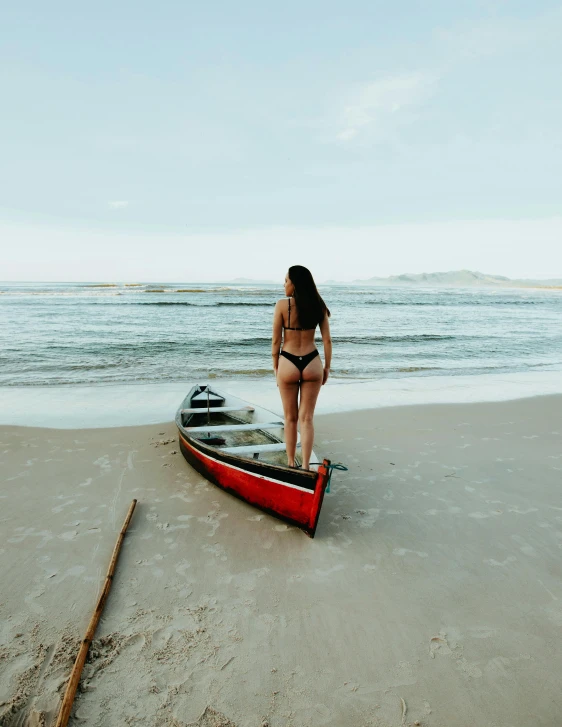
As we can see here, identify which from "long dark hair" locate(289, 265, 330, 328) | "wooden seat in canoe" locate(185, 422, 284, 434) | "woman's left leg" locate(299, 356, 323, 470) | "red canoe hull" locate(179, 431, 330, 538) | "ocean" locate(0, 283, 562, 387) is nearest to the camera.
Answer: "red canoe hull" locate(179, 431, 330, 538)

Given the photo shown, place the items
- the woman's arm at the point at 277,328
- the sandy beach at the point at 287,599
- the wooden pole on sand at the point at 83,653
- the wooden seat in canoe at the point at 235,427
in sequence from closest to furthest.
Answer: the wooden pole on sand at the point at 83,653 < the sandy beach at the point at 287,599 < the woman's arm at the point at 277,328 < the wooden seat in canoe at the point at 235,427

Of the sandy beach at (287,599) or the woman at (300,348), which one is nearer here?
the sandy beach at (287,599)

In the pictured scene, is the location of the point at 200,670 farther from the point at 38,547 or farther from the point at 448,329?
the point at 448,329

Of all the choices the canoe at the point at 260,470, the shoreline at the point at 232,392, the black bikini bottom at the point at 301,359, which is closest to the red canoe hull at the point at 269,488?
the canoe at the point at 260,470

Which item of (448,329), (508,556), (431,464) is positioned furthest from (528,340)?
(508,556)

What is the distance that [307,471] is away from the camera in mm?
3561

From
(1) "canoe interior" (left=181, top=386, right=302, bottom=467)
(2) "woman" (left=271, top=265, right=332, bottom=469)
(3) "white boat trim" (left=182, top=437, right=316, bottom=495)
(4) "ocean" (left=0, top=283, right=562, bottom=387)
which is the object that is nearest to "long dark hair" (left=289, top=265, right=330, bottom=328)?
(2) "woman" (left=271, top=265, right=332, bottom=469)

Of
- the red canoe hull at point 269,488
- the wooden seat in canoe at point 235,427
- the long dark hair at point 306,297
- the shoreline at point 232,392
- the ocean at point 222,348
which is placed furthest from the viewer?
the ocean at point 222,348

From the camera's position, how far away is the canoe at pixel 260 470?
3.67 meters

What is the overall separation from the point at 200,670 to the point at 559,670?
2129mm

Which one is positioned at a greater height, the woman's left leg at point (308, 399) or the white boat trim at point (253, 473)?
the woman's left leg at point (308, 399)

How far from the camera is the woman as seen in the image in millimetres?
3814

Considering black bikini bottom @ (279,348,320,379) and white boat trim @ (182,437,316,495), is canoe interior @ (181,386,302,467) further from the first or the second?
black bikini bottom @ (279,348,320,379)

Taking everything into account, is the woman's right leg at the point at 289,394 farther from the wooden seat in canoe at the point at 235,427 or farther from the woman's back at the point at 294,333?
the wooden seat in canoe at the point at 235,427
